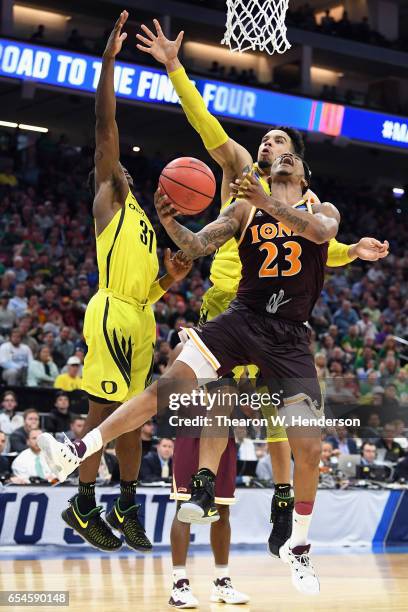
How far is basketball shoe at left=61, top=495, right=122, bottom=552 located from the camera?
6.79 m

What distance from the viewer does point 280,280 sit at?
6570 mm

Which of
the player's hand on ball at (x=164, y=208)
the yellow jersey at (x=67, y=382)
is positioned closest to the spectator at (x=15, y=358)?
the yellow jersey at (x=67, y=382)

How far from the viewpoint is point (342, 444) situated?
14969mm

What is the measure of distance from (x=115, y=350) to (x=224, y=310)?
98 cm

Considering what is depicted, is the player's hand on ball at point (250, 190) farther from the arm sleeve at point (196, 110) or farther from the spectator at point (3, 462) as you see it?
the spectator at point (3, 462)

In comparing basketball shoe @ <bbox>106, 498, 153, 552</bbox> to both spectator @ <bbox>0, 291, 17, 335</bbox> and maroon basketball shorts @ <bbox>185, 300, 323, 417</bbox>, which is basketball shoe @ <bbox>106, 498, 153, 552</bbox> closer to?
maroon basketball shorts @ <bbox>185, 300, 323, 417</bbox>

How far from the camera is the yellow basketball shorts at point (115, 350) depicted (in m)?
6.96

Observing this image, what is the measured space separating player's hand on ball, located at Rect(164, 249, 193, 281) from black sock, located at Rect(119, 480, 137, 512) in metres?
1.55

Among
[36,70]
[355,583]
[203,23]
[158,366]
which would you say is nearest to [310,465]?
[355,583]

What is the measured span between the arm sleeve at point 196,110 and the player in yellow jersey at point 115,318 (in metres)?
0.49

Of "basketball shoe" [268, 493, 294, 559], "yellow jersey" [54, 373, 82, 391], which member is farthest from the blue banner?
"basketball shoe" [268, 493, 294, 559]

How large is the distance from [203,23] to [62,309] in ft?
37.6

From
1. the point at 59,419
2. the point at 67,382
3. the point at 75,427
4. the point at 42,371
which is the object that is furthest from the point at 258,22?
the point at 42,371

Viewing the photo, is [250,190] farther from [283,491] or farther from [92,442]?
[283,491]
